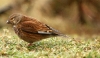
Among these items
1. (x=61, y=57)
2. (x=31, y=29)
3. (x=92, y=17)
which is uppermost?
(x=92, y=17)

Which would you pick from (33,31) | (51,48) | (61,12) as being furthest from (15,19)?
(61,12)

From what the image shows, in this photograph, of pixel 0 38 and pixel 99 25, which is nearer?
pixel 0 38

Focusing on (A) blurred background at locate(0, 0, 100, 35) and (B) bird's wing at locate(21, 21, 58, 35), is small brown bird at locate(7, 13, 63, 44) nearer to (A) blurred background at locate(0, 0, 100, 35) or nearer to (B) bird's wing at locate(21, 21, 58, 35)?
(B) bird's wing at locate(21, 21, 58, 35)

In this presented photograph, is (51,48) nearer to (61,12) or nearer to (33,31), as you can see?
(33,31)

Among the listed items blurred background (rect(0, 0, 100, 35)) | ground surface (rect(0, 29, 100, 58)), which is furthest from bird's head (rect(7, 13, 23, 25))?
blurred background (rect(0, 0, 100, 35))

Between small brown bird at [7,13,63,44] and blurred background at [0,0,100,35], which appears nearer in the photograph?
small brown bird at [7,13,63,44]

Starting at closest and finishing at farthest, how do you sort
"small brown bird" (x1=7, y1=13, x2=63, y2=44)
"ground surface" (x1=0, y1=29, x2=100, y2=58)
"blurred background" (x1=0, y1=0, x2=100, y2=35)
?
"ground surface" (x1=0, y1=29, x2=100, y2=58), "small brown bird" (x1=7, y1=13, x2=63, y2=44), "blurred background" (x1=0, y1=0, x2=100, y2=35)

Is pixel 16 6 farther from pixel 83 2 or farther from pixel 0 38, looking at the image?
pixel 0 38

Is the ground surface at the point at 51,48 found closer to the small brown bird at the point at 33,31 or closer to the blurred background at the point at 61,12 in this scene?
the small brown bird at the point at 33,31

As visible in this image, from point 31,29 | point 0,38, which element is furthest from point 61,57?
point 0,38
